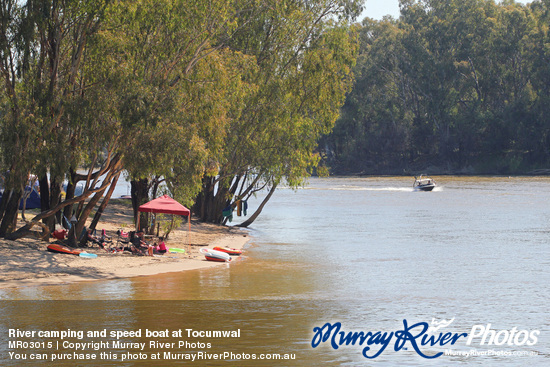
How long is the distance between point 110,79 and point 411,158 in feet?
374

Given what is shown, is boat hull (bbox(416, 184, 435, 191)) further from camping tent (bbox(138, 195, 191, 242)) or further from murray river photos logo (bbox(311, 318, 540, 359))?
murray river photos logo (bbox(311, 318, 540, 359))

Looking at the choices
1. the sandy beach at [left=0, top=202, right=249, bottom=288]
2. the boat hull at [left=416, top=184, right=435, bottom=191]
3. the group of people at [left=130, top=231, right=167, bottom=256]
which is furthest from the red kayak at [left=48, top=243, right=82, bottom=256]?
Answer: the boat hull at [left=416, top=184, right=435, bottom=191]

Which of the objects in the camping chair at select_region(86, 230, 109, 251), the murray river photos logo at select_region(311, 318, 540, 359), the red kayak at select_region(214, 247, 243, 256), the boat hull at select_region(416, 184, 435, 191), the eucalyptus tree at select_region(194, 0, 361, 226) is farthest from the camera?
the boat hull at select_region(416, 184, 435, 191)

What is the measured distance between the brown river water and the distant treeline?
84.7m

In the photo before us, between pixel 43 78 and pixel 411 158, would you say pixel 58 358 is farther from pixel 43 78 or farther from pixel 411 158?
pixel 411 158

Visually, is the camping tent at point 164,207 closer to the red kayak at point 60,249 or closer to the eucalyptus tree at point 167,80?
the eucalyptus tree at point 167,80

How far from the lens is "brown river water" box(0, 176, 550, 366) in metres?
14.9

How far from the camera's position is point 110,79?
21844 millimetres

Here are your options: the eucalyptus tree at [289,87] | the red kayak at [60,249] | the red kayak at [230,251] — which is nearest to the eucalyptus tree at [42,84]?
the red kayak at [60,249]

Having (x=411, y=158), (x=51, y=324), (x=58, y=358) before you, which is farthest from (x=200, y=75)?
(x=411, y=158)

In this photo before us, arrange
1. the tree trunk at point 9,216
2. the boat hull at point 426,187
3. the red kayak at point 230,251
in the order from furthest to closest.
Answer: the boat hull at point 426,187 < the red kayak at point 230,251 < the tree trunk at point 9,216

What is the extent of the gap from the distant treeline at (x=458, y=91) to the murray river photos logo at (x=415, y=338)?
103 meters

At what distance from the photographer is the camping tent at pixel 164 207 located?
25.8 m

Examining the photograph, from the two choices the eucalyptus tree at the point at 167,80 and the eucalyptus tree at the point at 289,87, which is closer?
the eucalyptus tree at the point at 167,80
